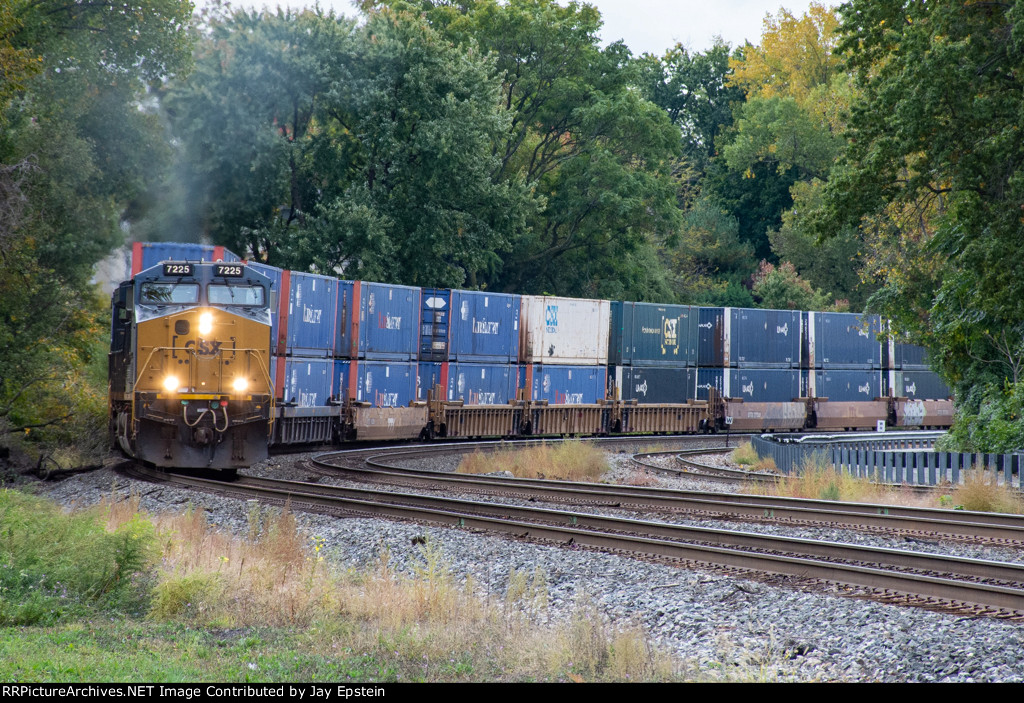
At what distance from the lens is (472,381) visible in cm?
2636

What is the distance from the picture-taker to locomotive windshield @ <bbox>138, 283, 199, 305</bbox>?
51.7 feet

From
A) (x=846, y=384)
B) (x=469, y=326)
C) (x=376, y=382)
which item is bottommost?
(x=376, y=382)

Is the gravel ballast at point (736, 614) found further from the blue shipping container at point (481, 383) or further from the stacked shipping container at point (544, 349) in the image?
the blue shipping container at point (481, 383)

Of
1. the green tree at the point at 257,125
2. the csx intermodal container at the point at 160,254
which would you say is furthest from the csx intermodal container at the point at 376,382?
the green tree at the point at 257,125

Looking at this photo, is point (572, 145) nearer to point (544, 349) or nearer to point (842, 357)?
point (842, 357)

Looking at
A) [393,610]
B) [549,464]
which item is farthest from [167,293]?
[393,610]

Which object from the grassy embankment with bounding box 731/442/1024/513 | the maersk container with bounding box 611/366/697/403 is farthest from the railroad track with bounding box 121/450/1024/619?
the maersk container with bounding box 611/366/697/403

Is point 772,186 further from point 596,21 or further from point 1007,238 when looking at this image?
point 1007,238

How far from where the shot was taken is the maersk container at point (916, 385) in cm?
3587

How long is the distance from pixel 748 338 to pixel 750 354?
58 centimetres

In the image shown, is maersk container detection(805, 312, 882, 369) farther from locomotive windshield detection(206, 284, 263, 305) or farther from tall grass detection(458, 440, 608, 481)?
locomotive windshield detection(206, 284, 263, 305)

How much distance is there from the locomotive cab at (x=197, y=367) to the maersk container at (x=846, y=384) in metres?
23.1

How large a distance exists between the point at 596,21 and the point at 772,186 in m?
24.8
